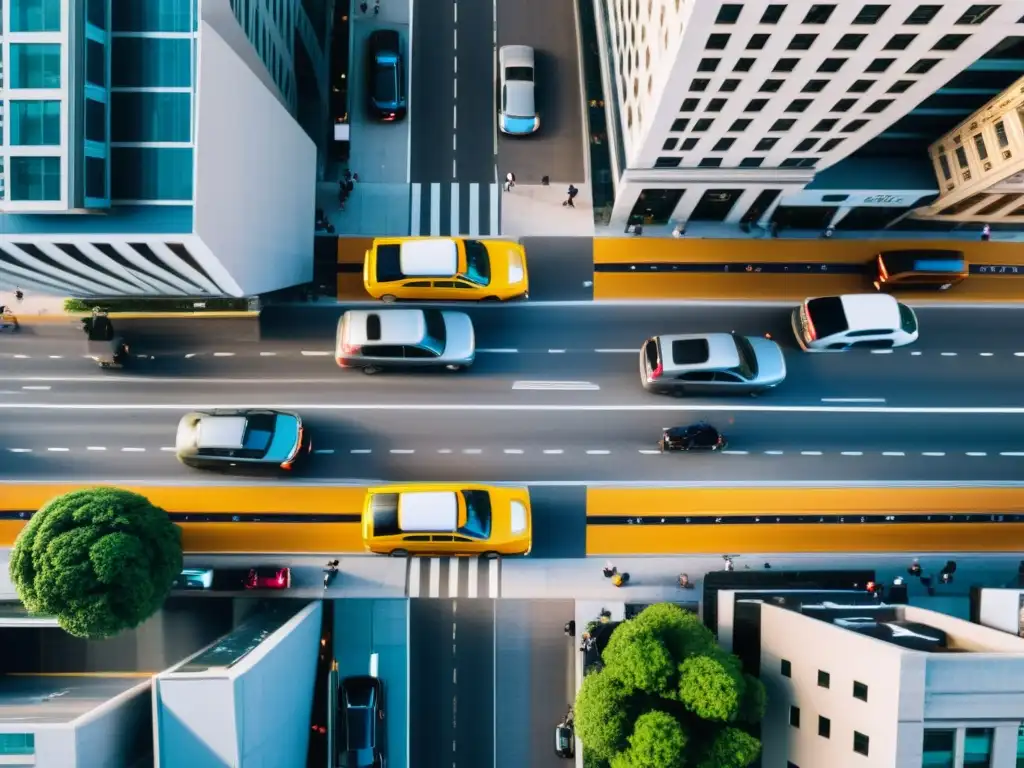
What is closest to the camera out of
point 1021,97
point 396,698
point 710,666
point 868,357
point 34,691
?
point 710,666

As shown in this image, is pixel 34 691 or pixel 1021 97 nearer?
pixel 1021 97

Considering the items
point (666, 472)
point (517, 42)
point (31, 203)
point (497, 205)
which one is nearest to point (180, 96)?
point (31, 203)

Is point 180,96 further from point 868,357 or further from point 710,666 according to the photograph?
point 868,357

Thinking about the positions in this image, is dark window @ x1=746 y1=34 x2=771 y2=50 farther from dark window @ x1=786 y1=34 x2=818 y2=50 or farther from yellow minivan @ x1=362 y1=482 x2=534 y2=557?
yellow minivan @ x1=362 y1=482 x2=534 y2=557

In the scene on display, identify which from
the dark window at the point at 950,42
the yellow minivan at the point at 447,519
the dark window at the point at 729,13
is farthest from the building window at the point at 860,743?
the dark window at the point at 729,13

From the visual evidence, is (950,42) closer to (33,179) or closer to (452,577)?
(452,577)

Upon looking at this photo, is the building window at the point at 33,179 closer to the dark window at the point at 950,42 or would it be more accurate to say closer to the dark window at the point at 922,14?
the dark window at the point at 922,14
